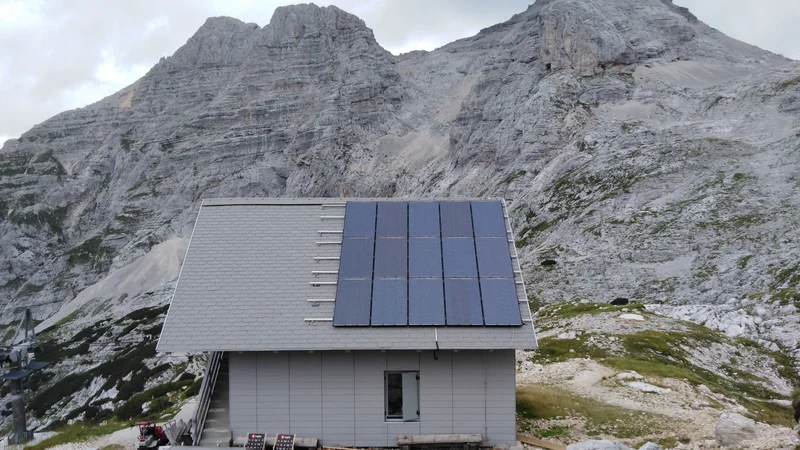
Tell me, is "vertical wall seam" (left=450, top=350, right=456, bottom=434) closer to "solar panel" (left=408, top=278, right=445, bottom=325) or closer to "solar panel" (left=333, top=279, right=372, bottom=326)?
"solar panel" (left=408, top=278, right=445, bottom=325)

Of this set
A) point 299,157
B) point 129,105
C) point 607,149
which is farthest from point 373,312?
point 129,105

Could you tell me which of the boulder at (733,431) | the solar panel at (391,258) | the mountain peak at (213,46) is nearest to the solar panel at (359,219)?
the solar panel at (391,258)

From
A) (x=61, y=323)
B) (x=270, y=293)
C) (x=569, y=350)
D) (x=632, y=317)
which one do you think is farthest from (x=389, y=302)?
(x=61, y=323)

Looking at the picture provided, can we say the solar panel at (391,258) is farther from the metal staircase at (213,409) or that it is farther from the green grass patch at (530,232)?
the green grass patch at (530,232)

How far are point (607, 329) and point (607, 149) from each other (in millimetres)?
54977

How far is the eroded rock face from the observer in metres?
57.4

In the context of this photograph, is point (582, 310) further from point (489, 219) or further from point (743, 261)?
point (489, 219)

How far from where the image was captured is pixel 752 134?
73.1m

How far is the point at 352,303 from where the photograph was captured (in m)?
17.2

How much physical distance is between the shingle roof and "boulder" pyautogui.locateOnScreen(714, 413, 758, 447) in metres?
5.88

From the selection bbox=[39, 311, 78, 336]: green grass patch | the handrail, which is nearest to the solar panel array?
A: the handrail

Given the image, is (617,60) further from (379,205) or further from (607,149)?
(379,205)

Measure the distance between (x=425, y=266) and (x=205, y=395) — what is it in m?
8.25

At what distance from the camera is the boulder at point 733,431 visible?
51.2 feet
